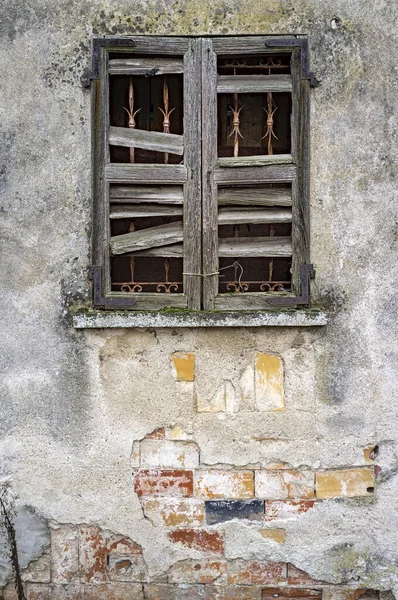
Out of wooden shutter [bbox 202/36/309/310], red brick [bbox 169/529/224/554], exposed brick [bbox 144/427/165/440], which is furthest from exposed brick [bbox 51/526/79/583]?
wooden shutter [bbox 202/36/309/310]

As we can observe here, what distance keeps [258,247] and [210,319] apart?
0.48 m

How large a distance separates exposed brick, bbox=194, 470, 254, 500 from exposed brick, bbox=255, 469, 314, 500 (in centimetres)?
5

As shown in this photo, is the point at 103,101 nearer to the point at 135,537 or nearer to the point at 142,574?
the point at 135,537

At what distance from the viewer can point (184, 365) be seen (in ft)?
10.7

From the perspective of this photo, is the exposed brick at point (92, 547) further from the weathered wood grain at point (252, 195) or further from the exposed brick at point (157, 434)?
the weathered wood grain at point (252, 195)

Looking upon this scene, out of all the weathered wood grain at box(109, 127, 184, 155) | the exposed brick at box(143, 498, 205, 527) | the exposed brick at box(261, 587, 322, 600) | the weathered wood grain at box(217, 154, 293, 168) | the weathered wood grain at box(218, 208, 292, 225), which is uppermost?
the weathered wood grain at box(109, 127, 184, 155)

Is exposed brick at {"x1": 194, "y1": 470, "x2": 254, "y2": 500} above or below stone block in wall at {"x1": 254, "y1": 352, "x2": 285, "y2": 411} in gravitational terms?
below

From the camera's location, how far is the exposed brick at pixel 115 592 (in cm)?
330

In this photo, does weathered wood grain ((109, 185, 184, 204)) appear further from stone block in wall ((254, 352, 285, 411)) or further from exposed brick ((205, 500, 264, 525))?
exposed brick ((205, 500, 264, 525))

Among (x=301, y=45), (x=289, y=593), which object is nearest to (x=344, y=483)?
(x=289, y=593)

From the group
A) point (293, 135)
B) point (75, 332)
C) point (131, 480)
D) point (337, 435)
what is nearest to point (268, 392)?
point (337, 435)

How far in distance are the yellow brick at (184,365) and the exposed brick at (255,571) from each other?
3.32 feet

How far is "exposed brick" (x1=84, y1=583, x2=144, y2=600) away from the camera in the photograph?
10.8ft

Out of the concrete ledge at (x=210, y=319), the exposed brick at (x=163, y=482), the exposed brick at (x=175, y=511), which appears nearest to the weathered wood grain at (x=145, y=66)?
the concrete ledge at (x=210, y=319)
